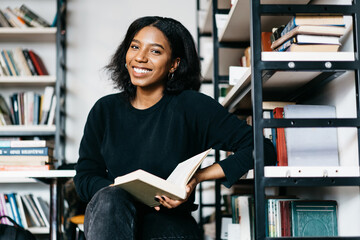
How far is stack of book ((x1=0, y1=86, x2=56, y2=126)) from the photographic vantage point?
10.3ft

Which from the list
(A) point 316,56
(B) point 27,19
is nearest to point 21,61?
(B) point 27,19

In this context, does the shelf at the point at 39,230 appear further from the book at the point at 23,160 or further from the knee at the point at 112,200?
the knee at the point at 112,200

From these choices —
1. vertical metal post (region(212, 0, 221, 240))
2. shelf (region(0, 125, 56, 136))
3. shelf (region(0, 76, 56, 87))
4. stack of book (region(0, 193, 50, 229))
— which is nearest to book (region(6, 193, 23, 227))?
stack of book (region(0, 193, 50, 229))

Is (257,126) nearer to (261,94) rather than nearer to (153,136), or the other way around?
(261,94)

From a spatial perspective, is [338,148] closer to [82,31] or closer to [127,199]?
[127,199]

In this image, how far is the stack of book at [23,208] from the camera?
3.04m

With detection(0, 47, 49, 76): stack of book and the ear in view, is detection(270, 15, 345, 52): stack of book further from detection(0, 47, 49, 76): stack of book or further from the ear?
detection(0, 47, 49, 76): stack of book

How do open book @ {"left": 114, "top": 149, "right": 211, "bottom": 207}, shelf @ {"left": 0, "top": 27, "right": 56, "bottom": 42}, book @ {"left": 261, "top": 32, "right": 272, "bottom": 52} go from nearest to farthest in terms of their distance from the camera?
open book @ {"left": 114, "top": 149, "right": 211, "bottom": 207}
book @ {"left": 261, "top": 32, "right": 272, "bottom": 52}
shelf @ {"left": 0, "top": 27, "right": 56, "bottom": 42}

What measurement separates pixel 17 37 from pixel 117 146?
7.31ft

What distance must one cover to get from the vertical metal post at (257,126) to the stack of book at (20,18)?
2.28 meters

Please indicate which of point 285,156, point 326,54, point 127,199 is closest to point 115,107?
point 127,199

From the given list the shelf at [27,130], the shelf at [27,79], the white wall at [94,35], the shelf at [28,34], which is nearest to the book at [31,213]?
the shelf at [27,130]

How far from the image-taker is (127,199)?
1.14 meters

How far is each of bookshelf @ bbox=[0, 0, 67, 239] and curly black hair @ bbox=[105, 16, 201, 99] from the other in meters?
1.56
